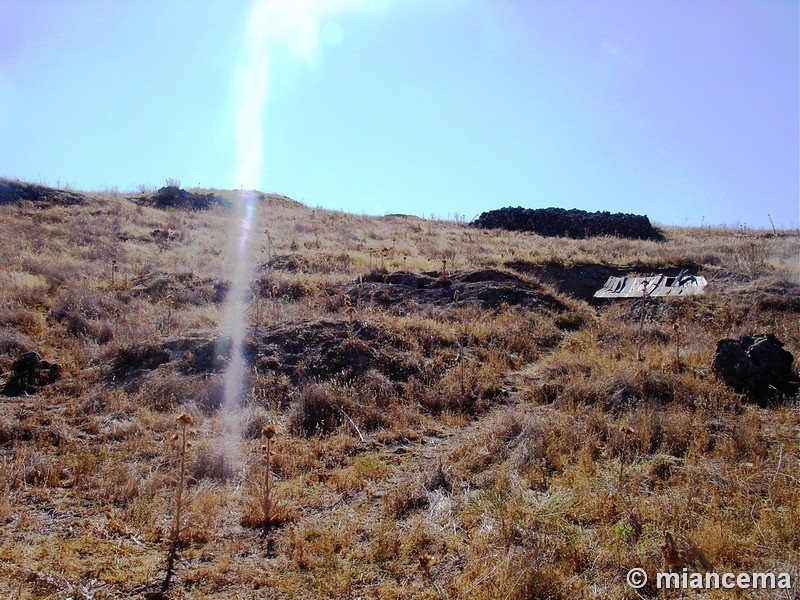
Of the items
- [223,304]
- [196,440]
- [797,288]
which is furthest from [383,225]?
[196,440]

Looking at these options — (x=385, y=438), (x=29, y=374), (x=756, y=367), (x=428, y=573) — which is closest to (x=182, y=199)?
(x=29, y=374)

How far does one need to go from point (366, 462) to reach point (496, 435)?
4.92 ft

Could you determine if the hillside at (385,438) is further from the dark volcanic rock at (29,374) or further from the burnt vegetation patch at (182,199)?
the burnt vegetation patch at (182,199)

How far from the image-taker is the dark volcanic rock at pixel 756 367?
6.80 m

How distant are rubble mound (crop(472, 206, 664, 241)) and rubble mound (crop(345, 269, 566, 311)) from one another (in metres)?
11.4

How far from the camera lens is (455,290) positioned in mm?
12586

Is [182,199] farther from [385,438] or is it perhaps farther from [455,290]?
[385,438]

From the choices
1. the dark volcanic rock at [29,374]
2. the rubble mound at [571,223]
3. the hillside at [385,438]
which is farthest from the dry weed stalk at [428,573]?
the rubble mound at [571,223]

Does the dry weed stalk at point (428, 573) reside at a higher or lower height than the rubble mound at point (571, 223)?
lower

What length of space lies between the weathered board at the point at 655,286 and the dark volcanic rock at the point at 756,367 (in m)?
4.99

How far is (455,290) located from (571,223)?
14.5 metres

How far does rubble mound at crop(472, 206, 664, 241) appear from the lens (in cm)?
2397

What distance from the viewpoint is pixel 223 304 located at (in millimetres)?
11562

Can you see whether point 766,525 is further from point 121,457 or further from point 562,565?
point 121,457
